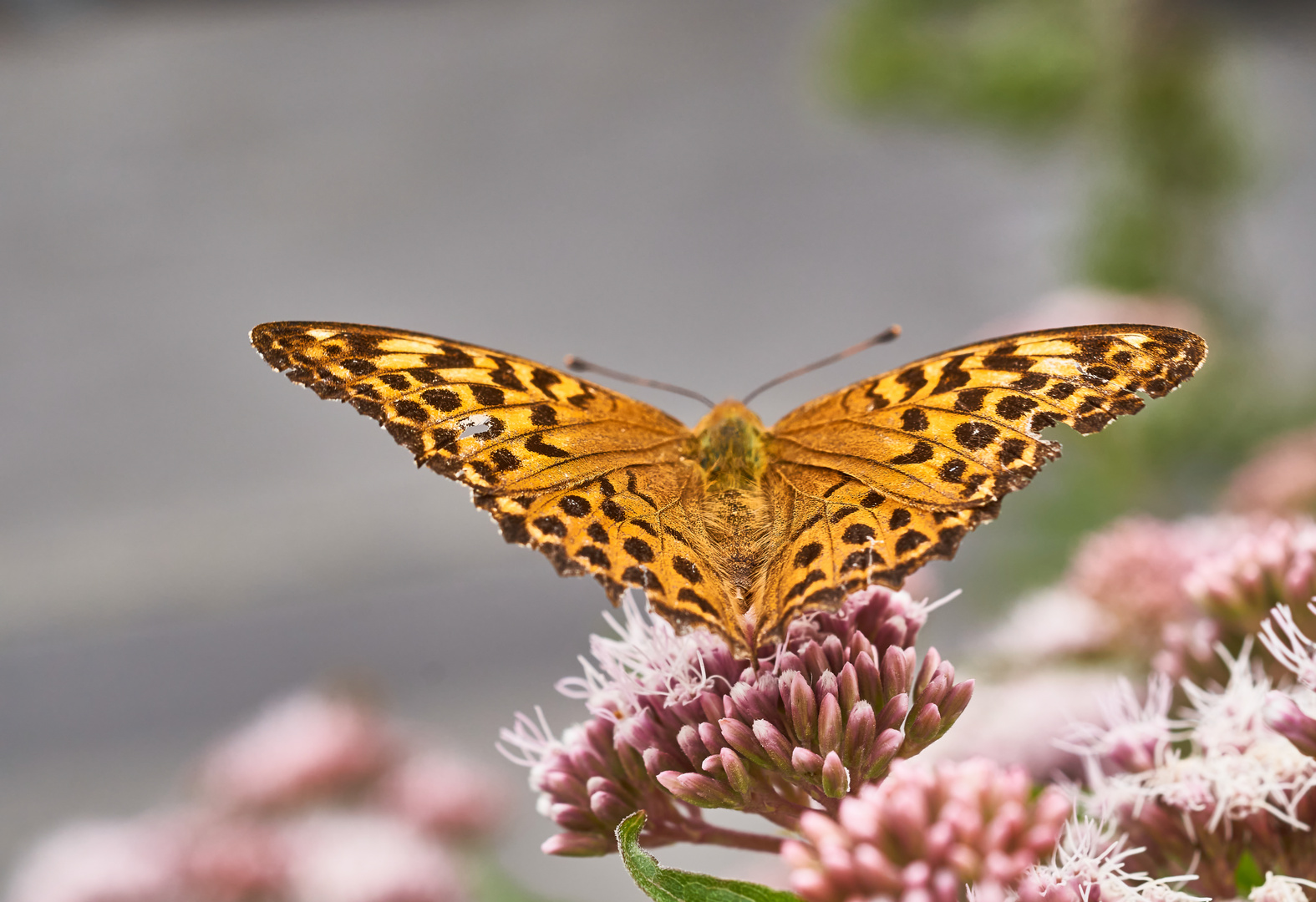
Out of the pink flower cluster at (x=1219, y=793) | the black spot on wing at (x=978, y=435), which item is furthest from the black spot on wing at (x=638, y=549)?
the pink flower cluster at (x=1219, y=793)

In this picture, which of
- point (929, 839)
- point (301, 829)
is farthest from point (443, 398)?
point (301, 829)

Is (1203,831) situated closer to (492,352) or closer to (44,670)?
(492,352)

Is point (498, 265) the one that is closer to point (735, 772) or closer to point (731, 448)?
point (731, 448)

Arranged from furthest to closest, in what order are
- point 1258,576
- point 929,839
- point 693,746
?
point 1258,576, point 693,746, point 929,839

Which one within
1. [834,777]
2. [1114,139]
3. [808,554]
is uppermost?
[1114,139]

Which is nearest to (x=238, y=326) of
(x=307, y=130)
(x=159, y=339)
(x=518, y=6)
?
(x=159, y=339)

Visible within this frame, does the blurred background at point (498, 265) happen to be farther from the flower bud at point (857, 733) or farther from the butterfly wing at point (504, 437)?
the flower bud at point (857, 733)
